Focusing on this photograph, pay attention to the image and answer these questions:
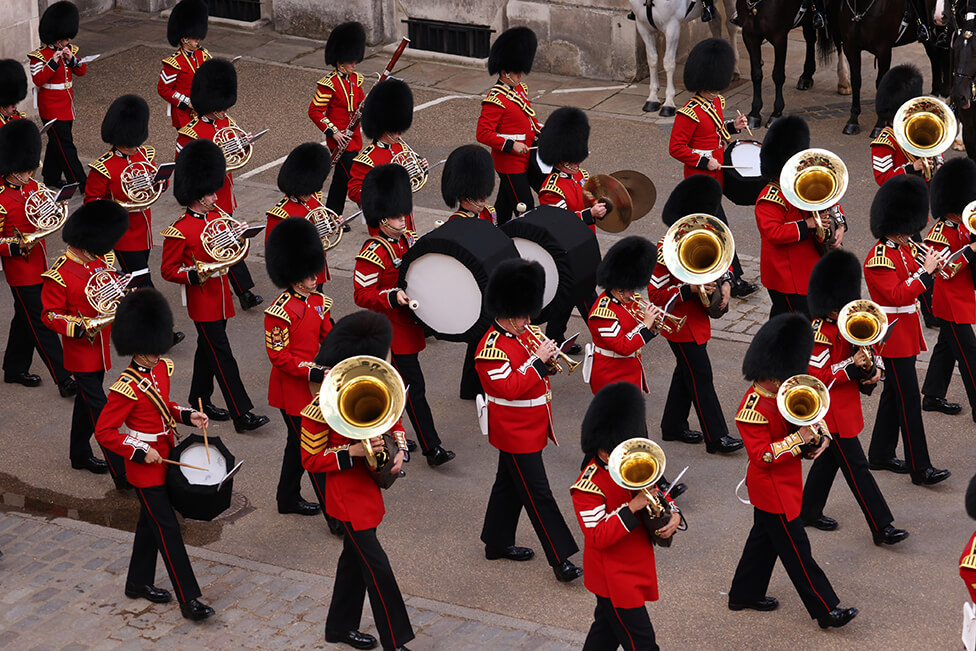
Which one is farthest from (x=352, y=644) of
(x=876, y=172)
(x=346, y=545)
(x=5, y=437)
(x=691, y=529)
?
(x=876, y=172)

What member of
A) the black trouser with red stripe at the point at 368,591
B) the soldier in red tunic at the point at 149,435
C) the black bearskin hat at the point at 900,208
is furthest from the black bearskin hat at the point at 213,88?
the black trouser with red stripe at the point at 368,591

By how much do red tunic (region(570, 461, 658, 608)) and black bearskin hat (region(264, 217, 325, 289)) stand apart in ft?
6.70

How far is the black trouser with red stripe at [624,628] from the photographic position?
5320 mm

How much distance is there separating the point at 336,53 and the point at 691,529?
5064 millimetres

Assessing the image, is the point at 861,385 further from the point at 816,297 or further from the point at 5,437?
the point at 5,437

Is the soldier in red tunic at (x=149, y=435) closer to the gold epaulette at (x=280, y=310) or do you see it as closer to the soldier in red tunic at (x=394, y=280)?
the gold epaulette at (x=280, y=310)

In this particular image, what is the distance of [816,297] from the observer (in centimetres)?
652

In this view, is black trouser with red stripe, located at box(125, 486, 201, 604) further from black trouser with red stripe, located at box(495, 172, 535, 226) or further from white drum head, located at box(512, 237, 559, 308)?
black trouser with red stripe, located at box(495, 172, 535, 226)

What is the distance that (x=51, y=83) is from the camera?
11375 mm

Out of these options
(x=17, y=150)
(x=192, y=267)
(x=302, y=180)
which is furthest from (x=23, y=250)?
(x=302, y=180)

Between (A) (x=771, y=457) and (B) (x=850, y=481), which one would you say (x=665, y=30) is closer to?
(B) (x=850, y=481)

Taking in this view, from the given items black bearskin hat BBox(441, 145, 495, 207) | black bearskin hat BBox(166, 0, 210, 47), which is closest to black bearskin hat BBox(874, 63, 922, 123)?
black bearskin hat BBox(441, 145, 495, 207)

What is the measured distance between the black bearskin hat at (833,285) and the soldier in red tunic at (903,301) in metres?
0.61

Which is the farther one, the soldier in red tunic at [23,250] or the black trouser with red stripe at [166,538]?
the soldier in red tunic at [23,250]
